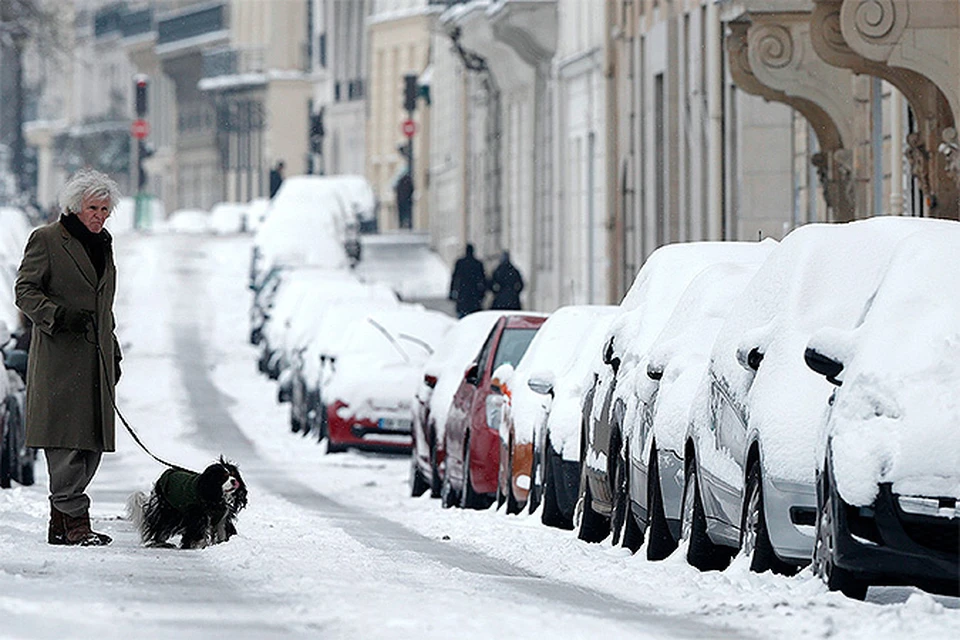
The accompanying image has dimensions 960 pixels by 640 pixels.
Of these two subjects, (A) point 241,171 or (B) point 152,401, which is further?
(A) point 241,171

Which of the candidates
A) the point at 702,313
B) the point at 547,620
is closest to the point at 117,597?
the point at 547,620

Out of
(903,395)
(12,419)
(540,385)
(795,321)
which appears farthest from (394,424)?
(903,395)

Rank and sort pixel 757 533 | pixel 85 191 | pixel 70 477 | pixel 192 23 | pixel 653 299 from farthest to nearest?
pixel 192 23 < pixel 653 299 < pixel 85 191 < pixel 70 477 < pixel 757 533

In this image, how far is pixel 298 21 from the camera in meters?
106

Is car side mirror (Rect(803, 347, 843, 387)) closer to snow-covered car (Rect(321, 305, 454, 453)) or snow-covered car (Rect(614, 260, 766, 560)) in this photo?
snow-covered car (Rect(614, 260, 766, 560))

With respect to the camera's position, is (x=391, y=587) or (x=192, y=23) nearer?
(x=391, y=587)

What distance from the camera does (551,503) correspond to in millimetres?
17031

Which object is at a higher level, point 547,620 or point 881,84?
point 881,84

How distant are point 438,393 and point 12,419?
3171 millimetres

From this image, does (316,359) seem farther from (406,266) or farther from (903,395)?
(406,266)

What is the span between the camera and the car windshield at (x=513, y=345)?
20.9m

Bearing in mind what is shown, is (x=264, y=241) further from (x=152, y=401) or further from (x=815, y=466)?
(x=815, y=466)

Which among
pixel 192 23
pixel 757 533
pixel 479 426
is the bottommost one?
pixel 479 426

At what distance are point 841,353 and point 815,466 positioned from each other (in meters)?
0.45
